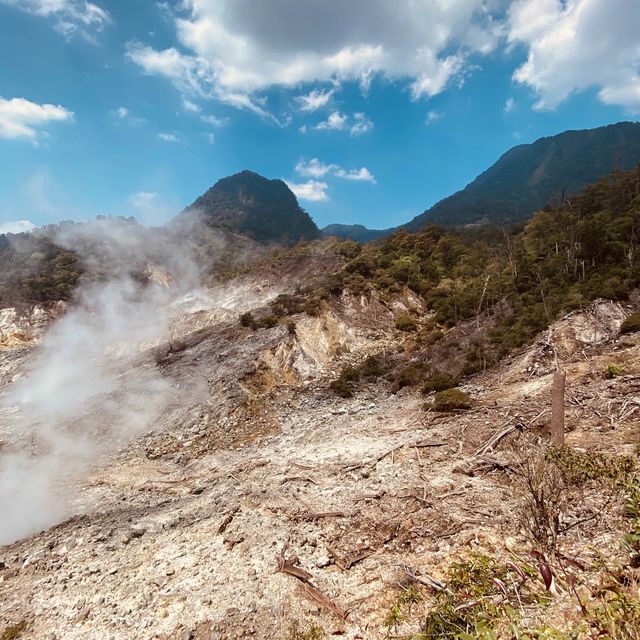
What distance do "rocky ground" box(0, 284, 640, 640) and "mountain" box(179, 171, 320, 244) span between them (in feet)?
228

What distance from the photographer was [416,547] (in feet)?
20.3

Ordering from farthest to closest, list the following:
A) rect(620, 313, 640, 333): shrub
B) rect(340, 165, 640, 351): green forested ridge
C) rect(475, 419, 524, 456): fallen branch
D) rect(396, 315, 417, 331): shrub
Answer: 1. rect(396, 315, 417, 331): shrub
2. rect(340, 165, 640, 351): green forested ridge
3. rect(620, 313, 640, 333): shrub
4. rect(475, 419, 524, 456): fallen branch

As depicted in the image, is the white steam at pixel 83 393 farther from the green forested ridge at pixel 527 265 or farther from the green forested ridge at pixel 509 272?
the green forested ridge at pixel 527 265

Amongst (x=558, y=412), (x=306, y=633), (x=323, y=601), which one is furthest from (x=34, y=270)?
(x=558, y=412)

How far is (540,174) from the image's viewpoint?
117 metres

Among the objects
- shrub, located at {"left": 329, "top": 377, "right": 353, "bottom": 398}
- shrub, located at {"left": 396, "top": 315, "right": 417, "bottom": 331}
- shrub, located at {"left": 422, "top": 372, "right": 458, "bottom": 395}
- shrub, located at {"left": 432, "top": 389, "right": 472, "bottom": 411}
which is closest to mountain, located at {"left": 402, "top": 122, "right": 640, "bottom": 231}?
shrub, located at {"left": 396, "top": 315, "right": 417, "bottom": 331}

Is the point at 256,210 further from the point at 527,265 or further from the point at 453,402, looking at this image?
the point at 453,402

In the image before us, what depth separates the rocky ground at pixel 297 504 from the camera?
5637mm

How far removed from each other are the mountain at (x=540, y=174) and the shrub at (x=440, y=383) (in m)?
71.4

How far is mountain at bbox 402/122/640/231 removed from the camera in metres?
91.7

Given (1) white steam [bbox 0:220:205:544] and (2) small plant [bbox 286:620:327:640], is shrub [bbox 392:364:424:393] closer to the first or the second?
(1) white steam [bbox 0:220:205:544]

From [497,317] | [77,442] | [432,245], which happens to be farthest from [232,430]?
[432,245]

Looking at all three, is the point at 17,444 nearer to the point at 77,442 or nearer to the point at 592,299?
the point at 77,442

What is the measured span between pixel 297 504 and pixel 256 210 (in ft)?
317
